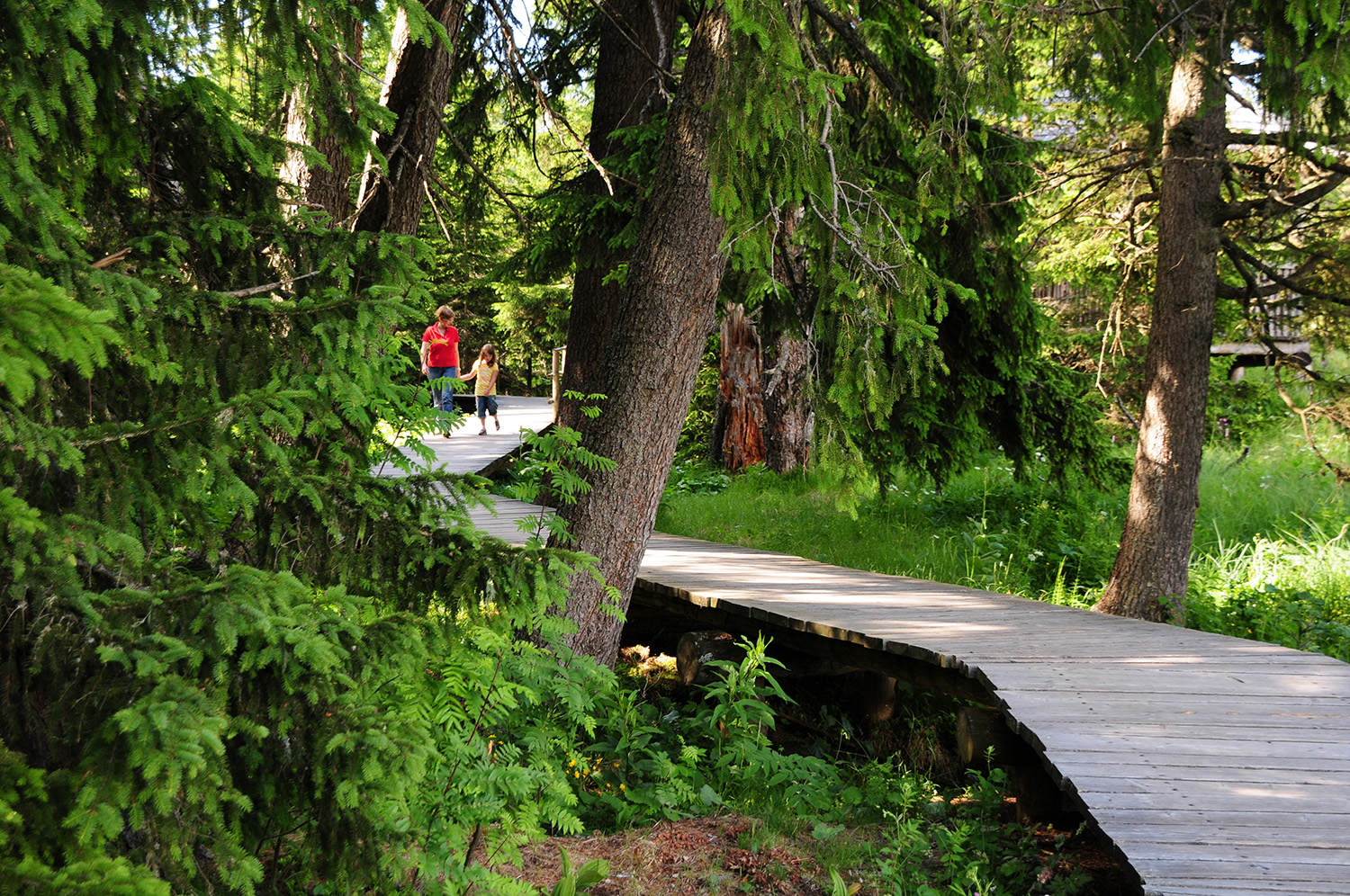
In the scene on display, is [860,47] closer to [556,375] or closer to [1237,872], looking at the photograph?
[1237,872]

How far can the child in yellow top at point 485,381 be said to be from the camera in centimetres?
1392

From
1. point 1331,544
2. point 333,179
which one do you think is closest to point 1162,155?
point 1331,544

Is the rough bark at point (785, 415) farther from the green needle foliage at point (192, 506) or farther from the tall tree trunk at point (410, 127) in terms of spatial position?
the green needle foliage at point (192, 506)

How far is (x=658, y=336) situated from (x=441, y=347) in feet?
27.5

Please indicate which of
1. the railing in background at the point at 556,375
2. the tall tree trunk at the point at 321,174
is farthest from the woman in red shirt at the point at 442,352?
the tall tree trunk at the point at 321,174

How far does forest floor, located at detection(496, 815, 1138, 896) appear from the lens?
397cm

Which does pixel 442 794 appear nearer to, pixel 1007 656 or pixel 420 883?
pixel 420 883

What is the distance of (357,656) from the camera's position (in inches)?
85.9

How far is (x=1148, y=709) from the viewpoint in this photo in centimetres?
459

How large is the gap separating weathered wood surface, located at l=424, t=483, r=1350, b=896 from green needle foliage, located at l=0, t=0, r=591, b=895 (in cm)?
259

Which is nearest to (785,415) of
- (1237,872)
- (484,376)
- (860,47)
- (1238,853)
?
(484,376)

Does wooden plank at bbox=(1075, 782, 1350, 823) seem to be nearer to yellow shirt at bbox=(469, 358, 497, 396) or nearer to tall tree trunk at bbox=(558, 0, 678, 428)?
tall tree trunk at bbox=(558, 0, 678, 428)

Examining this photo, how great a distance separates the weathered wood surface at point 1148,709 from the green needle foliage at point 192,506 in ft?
8.49

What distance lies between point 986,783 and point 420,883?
3.35 m
